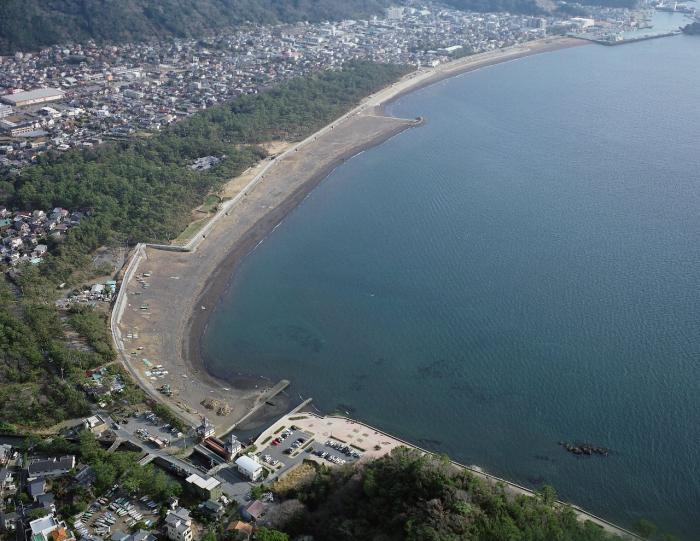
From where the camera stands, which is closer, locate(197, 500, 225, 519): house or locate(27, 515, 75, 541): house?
locate(27, 515, 75, 541): house

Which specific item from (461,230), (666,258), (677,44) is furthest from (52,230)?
(677,44)

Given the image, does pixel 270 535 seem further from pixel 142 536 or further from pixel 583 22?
pixel 583 22

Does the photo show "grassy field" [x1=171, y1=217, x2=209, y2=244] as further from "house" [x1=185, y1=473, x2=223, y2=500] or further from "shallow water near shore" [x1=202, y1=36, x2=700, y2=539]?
"house" [x1=185, y1=473, x2=223, y2=500]

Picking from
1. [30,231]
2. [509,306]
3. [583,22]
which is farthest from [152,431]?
[583,22]

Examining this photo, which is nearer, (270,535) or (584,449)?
(270,535)

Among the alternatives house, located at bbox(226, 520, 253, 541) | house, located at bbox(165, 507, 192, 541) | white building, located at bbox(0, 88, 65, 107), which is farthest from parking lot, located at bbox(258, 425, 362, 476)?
white building, located at bbox(0, 88, 65, 107)
